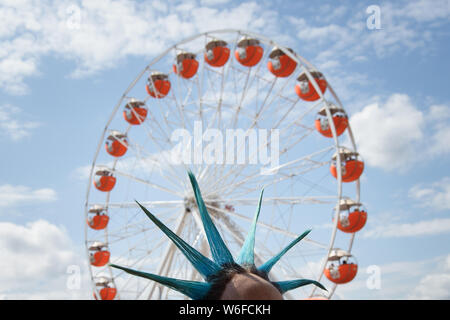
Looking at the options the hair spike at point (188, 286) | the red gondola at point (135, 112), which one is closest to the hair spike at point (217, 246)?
the hair spike at point (188, 286)

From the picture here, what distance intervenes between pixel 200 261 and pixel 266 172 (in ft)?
36.6

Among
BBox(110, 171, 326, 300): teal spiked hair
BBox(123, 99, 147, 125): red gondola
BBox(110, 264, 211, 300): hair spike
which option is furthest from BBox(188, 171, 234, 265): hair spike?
BBox(123, 99, 147, 125): red gondola

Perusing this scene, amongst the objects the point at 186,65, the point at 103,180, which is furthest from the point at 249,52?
the point at 103,180

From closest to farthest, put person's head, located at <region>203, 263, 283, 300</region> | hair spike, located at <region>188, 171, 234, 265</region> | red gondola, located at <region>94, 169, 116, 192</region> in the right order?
person's head, located at <region>203, 263, 283, 300</region>
hair spike, located at <region>188, 171, 234, 265</region>
red gondola, located at <region>94, 169, 116, 192</region>

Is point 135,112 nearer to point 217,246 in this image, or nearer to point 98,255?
point 98,255

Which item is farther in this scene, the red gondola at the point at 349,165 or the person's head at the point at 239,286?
the red gondola at the point at 349,165

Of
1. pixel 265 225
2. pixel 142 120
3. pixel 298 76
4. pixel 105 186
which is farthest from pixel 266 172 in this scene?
pixel 105 186
